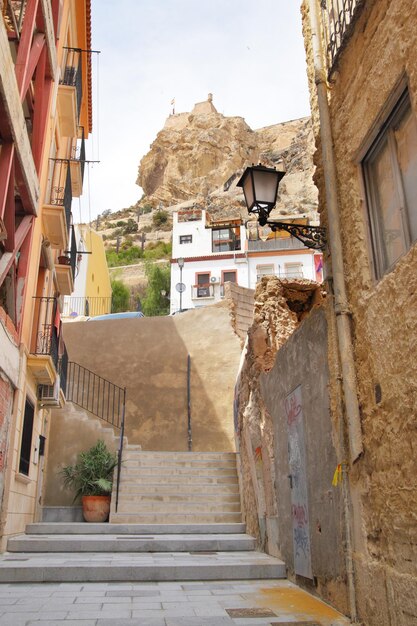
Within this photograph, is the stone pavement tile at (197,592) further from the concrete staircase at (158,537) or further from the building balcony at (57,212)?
the building balcony at (57,212)

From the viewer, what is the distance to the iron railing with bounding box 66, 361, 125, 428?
1513 centimetres

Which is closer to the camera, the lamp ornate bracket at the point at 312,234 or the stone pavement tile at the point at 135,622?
the stone pavement tile at the point at 135,622

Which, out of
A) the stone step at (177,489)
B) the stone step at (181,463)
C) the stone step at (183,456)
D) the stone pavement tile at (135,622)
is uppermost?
the stone step at (183,456)

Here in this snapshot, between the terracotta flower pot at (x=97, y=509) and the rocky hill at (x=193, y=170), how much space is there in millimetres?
56244

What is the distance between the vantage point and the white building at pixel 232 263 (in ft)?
120

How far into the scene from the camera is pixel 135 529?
9.20 m

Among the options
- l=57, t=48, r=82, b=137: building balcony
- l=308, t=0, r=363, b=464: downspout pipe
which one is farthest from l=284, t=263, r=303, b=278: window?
l=308, t=0, r=363, b=464: downspout pipe

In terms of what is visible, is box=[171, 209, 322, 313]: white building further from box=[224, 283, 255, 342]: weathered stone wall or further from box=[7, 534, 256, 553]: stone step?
box=[7, 534, 256, 553]: stone step

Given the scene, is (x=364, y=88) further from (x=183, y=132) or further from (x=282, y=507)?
(x=183, y=132)

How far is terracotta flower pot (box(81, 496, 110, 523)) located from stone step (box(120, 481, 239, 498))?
0.44 meters

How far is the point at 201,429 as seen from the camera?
14836 mm

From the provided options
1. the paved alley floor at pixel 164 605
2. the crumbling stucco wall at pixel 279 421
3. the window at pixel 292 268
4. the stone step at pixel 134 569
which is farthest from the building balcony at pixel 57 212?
the window at pixel 292 268

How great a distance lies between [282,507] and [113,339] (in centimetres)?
1071

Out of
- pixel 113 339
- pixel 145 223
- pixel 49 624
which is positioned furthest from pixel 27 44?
pixel 145 223
